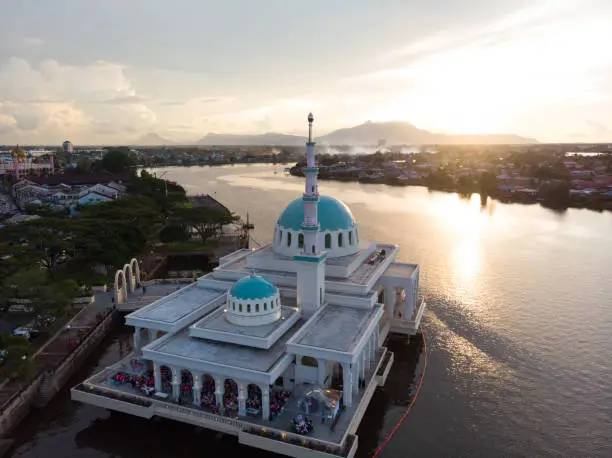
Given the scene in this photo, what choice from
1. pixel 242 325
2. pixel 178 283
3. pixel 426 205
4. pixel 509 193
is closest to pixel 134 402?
pixel 242 325

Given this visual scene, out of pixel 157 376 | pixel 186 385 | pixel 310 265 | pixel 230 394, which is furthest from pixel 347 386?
pixel 157 376

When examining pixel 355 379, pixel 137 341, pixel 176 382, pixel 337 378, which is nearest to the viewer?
pixel 176 382

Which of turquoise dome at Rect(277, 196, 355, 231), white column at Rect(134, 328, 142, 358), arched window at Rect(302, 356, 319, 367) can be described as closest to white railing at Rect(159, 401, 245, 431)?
arched window at Rect(302, 356, 319, 367)

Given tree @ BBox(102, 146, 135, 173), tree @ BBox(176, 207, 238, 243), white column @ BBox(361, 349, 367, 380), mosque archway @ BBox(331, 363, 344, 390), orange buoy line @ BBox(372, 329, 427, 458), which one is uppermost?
tree @ BBox(102, 146, 135, 173)

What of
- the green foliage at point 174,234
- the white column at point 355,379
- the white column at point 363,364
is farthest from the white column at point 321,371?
the green foliage at point 174,234

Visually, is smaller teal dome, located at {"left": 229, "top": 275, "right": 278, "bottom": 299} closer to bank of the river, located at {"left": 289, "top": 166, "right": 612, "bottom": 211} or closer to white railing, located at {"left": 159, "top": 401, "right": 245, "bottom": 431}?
white railing, located at {"left": 159, "top": 401, "right": 245, "bottom": 431}

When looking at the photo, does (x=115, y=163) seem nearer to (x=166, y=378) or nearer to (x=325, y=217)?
(x=325, y=217)

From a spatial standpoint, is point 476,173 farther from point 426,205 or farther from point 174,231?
point 174,231
